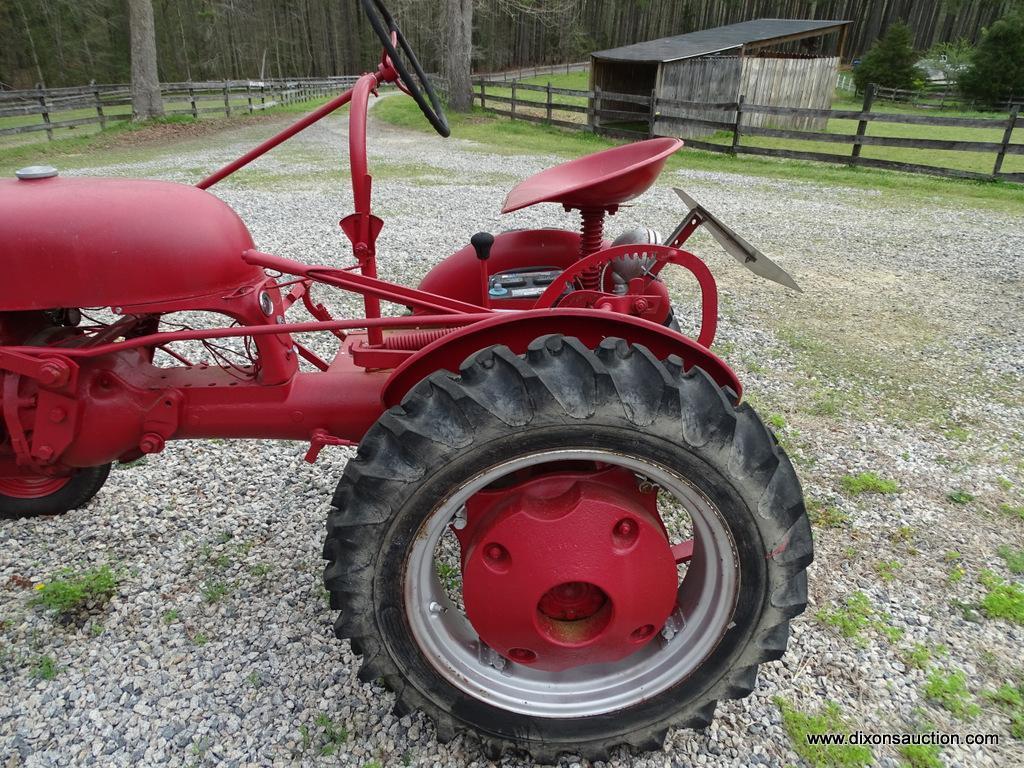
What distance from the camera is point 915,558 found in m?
2.44

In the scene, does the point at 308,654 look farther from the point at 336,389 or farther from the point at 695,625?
the point at 695,625

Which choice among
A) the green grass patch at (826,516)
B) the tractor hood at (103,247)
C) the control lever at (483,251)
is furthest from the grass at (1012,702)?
the tractor hood at (103,247)

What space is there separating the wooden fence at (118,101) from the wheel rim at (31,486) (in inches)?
561

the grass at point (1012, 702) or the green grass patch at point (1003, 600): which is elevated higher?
the green grass patch at point (1003, 600)

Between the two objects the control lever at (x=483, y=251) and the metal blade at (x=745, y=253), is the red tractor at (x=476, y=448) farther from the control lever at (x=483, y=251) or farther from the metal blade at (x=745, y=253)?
the metal blade at (x=745, y=253)

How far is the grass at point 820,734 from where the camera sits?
67.0 inches

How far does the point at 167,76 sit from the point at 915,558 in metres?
36.0

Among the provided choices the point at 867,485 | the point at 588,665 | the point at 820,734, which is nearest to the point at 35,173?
the point at 588,665

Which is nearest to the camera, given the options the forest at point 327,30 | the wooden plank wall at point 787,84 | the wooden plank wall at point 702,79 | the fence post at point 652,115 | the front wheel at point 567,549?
the front wheel at point 567,549

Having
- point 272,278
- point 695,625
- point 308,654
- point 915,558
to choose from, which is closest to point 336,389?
point 272,278

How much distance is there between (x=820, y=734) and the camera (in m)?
1.77

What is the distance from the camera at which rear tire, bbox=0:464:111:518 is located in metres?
2.39

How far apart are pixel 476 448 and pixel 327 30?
37936 mm

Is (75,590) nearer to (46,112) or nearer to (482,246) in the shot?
(482,246)
